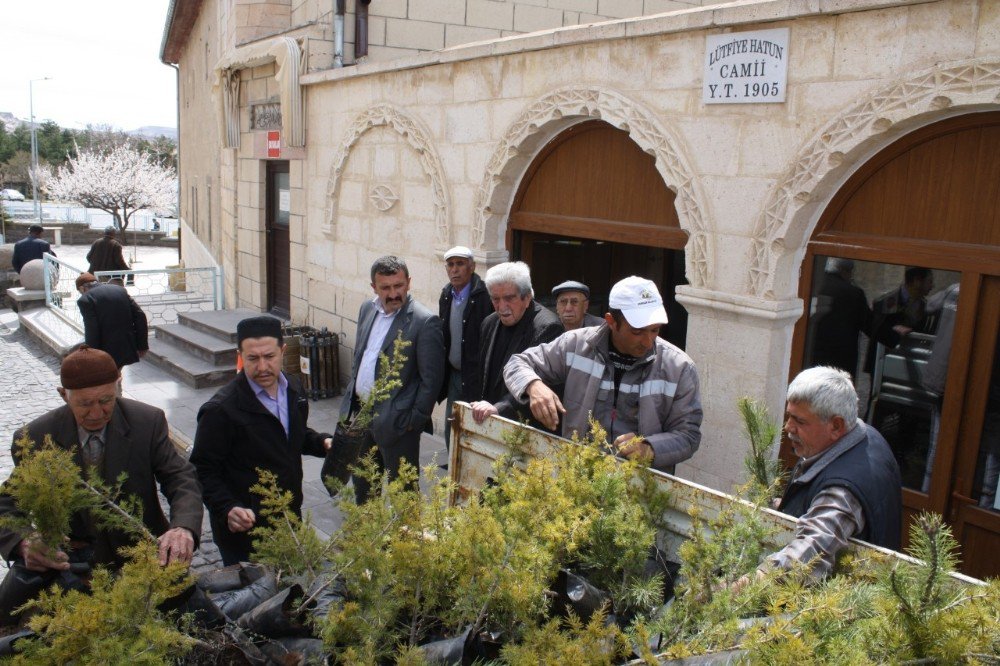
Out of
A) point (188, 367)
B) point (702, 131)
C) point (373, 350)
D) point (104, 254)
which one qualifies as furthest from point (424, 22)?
point (104, 254)

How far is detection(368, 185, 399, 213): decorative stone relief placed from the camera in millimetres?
7680

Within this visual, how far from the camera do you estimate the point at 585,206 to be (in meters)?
6.02

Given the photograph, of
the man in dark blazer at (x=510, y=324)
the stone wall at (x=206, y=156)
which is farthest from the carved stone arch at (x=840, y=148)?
the stone wall at (x=206, y=156)

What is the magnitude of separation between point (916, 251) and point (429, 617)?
3359 mm

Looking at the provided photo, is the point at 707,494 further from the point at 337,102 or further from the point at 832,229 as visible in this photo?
the point at 337,102

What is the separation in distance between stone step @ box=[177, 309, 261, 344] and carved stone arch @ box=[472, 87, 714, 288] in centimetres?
496

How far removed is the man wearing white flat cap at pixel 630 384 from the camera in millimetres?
3197

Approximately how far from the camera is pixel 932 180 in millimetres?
4027

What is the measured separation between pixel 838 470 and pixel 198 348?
911cm

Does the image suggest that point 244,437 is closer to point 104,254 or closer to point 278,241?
point 278,241

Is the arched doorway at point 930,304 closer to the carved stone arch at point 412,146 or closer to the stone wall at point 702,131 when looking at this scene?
A: the stone wall at point 702,131

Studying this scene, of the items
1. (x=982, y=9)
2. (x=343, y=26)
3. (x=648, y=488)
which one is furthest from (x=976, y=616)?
(x=343, y=26)

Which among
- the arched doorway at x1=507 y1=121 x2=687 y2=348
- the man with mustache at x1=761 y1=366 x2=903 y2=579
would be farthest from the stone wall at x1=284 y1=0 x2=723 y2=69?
the man with mustache at x1=761 y1=366 x2=903 y2=579

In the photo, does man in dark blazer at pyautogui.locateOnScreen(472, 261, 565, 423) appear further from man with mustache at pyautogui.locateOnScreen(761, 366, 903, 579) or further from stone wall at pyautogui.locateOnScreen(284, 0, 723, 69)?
stone wall at pyautogui.locateOnScreen(284, 0, 723, 69)
